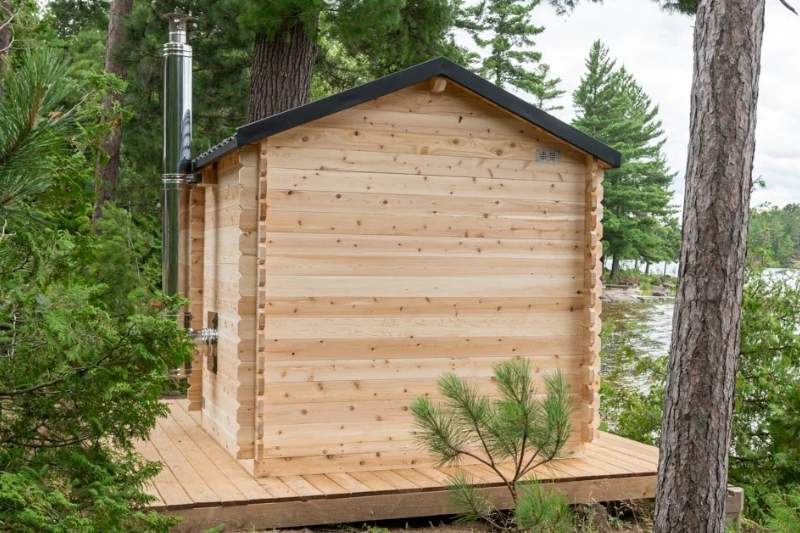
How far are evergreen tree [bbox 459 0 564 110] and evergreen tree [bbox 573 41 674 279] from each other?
5488 mm

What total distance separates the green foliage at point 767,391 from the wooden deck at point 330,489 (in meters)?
1.40

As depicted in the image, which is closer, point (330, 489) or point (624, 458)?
point (330, 489)

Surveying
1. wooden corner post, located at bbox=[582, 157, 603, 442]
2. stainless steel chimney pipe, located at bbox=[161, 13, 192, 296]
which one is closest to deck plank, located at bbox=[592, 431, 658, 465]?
wooden corner post, located at bbox=[582, 157, 603, 442]

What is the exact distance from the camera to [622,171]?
118 ft

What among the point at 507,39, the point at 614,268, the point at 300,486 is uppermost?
the point at 507,39

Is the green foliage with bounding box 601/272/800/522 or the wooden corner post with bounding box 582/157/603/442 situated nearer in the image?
the wooden corner post with bounding box 582/157/603/442

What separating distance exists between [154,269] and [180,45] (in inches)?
158

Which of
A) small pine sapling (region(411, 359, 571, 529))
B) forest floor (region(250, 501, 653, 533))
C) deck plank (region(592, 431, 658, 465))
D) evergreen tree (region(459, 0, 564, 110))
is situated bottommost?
forest floor (region(250, 501, 653, 533))

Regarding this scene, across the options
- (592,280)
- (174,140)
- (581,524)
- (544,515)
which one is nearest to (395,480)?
(581,524)

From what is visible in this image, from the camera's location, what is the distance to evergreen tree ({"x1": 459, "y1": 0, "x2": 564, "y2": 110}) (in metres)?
25.9

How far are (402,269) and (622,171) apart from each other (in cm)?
3103

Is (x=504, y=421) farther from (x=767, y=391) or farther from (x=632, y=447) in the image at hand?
(x=767, y=391)

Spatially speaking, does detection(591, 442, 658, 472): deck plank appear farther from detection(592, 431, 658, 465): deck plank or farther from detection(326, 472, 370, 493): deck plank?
detection(326, 472, 370, 493): deck plank

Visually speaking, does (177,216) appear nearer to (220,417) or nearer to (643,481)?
(220,417)
